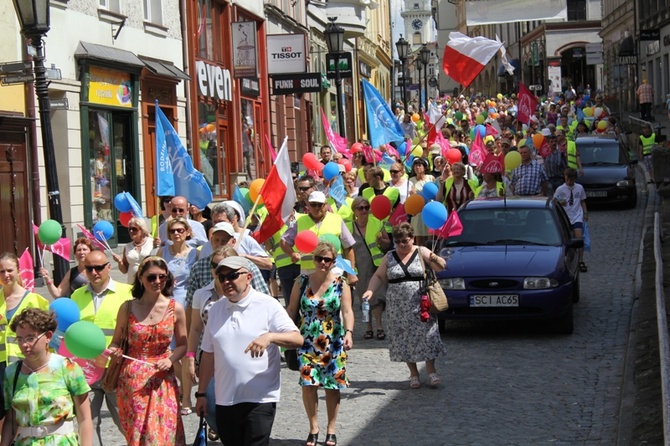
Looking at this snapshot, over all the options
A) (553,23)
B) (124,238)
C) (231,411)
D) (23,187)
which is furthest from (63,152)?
(553,23)

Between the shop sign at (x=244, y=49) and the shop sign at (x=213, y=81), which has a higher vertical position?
the shop sign at (x=244, y=49)

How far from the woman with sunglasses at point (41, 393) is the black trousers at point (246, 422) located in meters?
0.85

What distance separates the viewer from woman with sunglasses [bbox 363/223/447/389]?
10.9 metres

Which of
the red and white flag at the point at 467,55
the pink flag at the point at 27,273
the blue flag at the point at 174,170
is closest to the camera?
the pink flag at the point at 27,273

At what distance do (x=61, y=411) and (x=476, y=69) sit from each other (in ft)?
45.1

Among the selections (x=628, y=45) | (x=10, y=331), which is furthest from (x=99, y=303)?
(x=628, y=45)

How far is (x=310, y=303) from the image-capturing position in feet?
29.9

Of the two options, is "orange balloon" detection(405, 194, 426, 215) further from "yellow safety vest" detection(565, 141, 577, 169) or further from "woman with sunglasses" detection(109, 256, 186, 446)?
"yellow safety vest" detection(565, 141, 577, 169)

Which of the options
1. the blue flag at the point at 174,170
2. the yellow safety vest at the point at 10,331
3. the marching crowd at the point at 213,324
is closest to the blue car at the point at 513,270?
the marching crowd at the point at 213,324

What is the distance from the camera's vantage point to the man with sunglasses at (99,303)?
27.4 ft

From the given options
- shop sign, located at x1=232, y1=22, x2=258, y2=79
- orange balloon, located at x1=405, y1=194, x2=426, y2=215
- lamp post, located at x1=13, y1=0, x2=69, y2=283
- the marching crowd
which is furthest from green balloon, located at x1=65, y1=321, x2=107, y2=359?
shop sign, located at x1=232, y1=22, x2=258, y2=79

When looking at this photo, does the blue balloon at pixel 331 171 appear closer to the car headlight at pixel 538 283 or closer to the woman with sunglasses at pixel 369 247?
the woman with sunglasses at pixel 369 247

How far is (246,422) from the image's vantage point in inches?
275

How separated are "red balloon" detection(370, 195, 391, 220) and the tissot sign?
22.1 metres
